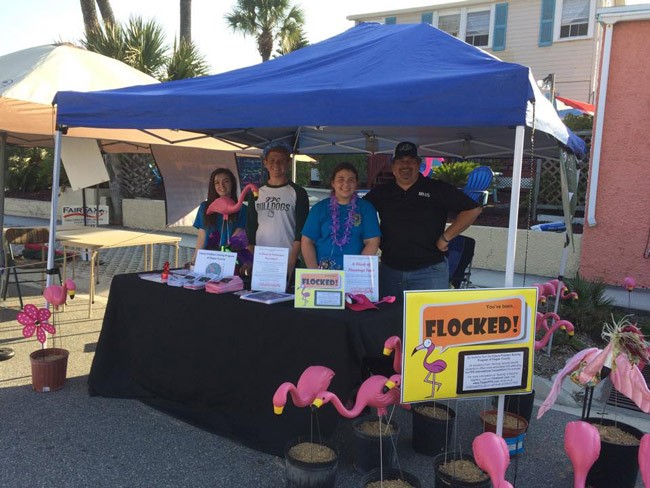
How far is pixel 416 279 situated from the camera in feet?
11.0

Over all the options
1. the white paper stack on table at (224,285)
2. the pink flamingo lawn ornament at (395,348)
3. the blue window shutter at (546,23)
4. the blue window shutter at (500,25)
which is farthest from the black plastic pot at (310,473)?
the blue window shutter at (500,25)

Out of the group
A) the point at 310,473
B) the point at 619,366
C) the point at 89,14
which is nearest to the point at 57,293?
the point at 310,473

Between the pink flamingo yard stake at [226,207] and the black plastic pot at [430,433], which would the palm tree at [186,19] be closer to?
the pink flamingo yard stake at [226,207]

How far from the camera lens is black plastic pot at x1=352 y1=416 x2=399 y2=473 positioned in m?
2.71

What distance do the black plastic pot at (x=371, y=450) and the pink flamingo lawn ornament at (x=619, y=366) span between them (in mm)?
937

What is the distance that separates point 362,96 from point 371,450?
1900 millimetres

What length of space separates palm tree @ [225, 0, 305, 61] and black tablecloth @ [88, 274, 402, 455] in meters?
18.1

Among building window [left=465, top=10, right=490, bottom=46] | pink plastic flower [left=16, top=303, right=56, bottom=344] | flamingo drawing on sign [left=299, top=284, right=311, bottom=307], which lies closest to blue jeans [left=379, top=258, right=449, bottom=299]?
flamingo drawing on sign [left=299, top=284, right=311, bottom=307]

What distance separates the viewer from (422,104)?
266cm

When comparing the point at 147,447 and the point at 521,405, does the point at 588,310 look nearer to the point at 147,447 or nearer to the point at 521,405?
the point at 521,405

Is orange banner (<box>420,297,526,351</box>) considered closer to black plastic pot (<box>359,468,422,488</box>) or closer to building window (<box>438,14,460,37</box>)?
black plastic pot (<box>359,468,422,488</box>)

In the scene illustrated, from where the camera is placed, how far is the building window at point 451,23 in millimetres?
17578

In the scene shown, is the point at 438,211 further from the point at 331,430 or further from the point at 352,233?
the point at 331,430

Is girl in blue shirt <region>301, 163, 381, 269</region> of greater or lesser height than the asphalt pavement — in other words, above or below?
above
